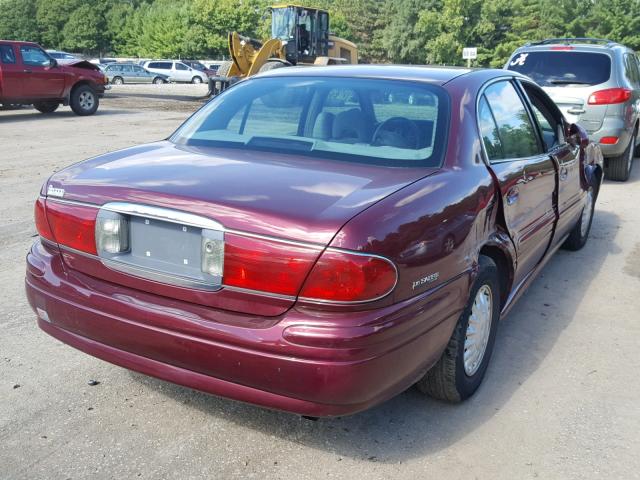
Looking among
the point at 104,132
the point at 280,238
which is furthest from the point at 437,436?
the point at 104,132

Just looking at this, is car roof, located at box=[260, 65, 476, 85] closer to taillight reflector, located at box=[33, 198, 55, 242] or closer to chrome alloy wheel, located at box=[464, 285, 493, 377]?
chrome alloy wheel, located at box=[464, 285, 493, 377]

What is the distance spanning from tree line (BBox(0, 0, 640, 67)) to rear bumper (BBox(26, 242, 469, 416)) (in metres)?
68.2

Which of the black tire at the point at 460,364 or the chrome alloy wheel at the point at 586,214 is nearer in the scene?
the black tire at the point at 460,364

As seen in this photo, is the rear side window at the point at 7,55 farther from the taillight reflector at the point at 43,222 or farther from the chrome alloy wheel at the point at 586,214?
the taillight reflector at the point at 43,222

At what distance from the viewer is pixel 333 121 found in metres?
3.52

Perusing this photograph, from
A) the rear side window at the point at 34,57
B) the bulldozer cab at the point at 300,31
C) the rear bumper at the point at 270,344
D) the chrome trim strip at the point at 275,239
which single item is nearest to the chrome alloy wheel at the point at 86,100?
the rear side window at the point at 34,57

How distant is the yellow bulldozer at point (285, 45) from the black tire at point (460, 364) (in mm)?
18230

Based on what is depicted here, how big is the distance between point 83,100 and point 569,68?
44.6ft

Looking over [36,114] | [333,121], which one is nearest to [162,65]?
[36,114]

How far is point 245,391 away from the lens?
2.53 metres

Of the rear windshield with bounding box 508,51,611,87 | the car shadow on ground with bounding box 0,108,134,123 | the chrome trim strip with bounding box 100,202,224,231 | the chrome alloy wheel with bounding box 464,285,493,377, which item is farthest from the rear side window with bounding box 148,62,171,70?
the chrome trim strip with bounding box 100,202,224,231

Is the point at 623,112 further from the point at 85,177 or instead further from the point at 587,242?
the point at 85,177

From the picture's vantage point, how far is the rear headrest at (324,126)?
342 centimetres

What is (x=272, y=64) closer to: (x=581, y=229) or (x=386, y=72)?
(x=581, y=229)
